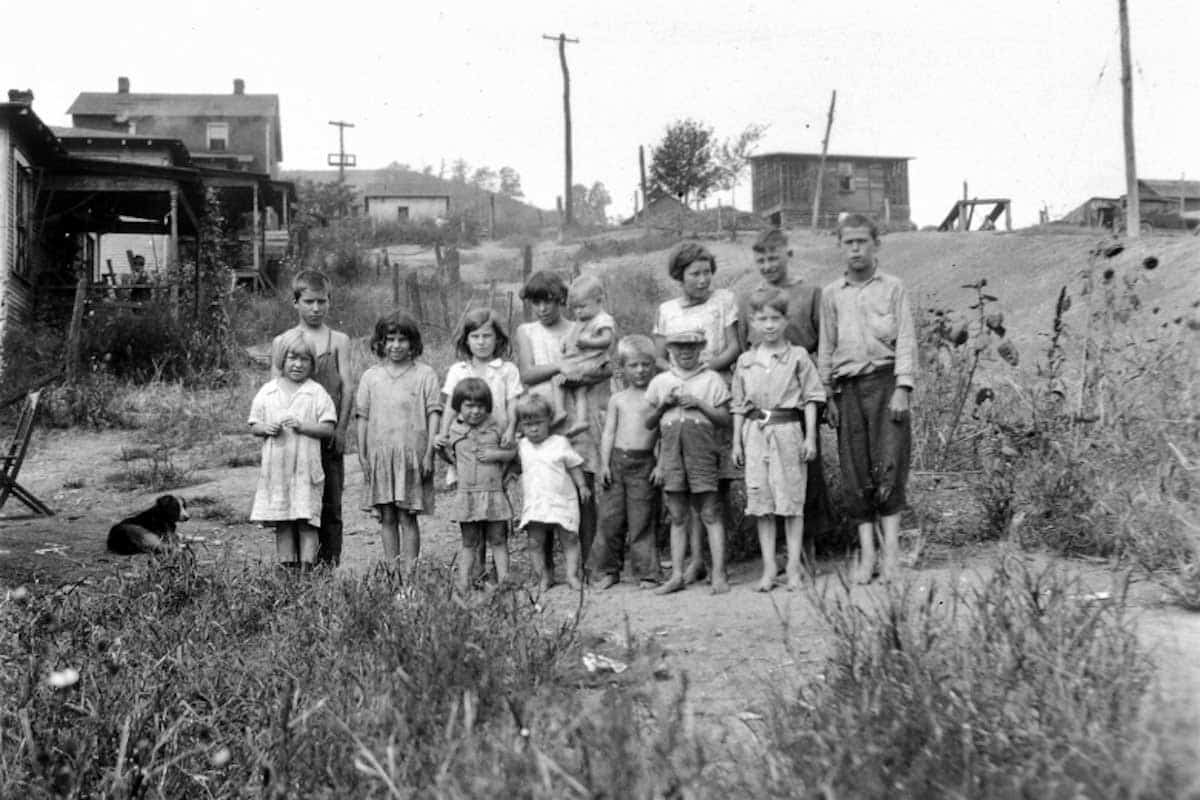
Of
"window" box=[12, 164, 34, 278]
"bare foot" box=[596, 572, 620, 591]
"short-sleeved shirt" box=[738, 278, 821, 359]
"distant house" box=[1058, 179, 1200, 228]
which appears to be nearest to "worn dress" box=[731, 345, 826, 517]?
"short-sleeved shirt" box=[738, 278, 821, 359]

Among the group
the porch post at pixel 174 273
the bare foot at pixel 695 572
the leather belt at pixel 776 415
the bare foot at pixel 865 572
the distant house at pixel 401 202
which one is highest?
the distant house at pixel 401 202

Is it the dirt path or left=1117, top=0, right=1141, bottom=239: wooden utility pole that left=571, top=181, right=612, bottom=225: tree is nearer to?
left=1117, top=0, right=1141, bottom=239: wooden utility pole

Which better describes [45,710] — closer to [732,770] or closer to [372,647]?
[372,647]

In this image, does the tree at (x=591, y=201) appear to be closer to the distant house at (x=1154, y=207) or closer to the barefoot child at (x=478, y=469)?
the distant house at (x=1154, y=207)

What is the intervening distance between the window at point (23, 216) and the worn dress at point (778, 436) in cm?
1708

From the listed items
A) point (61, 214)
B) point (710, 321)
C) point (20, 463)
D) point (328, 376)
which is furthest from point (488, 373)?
point (61, 214)

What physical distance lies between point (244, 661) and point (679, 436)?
2369 millimetres

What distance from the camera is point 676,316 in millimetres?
5750

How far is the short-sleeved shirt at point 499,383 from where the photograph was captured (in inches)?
230

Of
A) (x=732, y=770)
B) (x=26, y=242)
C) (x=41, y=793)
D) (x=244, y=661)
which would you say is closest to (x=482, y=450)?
(x=244, y=661)

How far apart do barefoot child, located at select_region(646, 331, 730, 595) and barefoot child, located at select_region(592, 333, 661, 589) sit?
0.30 feet

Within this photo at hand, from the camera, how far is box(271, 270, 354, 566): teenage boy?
5719mm

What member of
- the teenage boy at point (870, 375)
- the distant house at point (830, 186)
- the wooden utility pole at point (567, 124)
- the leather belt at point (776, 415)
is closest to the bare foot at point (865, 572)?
the teenage boy at point (870, 375)

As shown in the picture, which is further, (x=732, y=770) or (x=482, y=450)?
(x=482, y=450)
